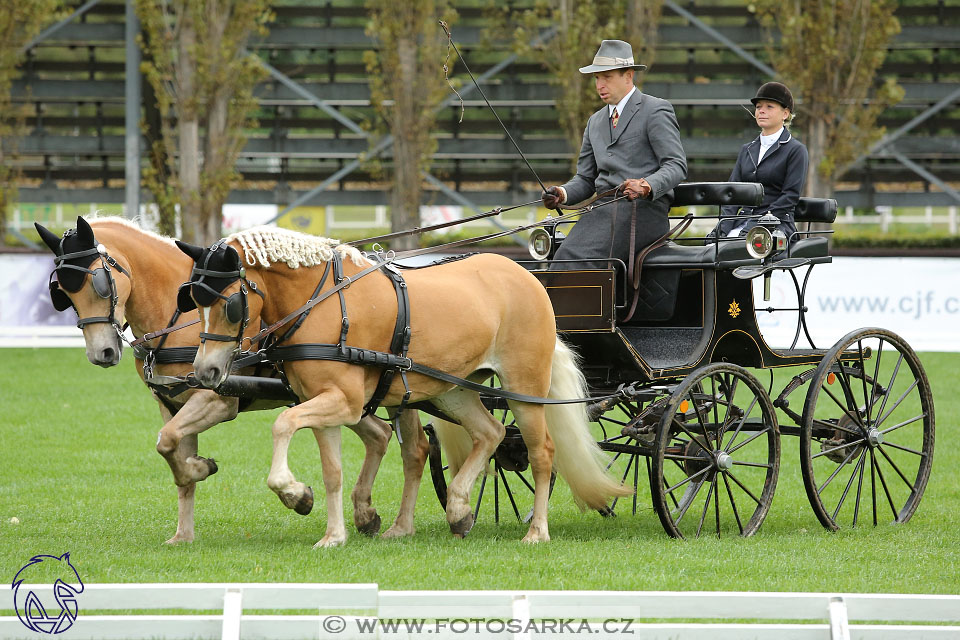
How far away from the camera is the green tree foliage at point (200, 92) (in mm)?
18547

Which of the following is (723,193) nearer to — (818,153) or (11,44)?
(818,153)

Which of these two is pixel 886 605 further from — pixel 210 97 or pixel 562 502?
pixel 210 97

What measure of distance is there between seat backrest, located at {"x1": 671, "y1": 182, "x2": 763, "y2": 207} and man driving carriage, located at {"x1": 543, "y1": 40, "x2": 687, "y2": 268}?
10 cm

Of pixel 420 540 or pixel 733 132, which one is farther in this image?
pixel 733 132

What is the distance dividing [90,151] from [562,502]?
1604 centimetres

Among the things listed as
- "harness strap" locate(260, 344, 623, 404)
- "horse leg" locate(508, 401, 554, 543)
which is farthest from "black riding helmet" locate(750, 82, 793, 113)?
"harness strap" locate(260, 344, 623, 404)

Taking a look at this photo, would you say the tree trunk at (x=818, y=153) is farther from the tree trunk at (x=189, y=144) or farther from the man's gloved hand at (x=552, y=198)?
the man's gloved hand at (x=552, y=198)

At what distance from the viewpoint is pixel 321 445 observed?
556 centimetres

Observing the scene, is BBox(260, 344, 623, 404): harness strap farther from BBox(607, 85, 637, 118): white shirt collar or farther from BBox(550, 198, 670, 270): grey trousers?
BBox(607, 85, 637, 118): white shirt collar

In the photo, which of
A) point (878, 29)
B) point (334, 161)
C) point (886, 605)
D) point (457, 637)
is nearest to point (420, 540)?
point (457, 637)

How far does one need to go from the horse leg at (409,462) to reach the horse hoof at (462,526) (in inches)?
13.0

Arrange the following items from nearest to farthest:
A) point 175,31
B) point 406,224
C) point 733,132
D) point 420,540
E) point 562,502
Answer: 1. point 420,540
2. point 562,502
3. point 175,31
4. point 406,224
5. point 733,132

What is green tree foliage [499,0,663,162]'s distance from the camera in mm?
19516

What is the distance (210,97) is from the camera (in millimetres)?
18922
